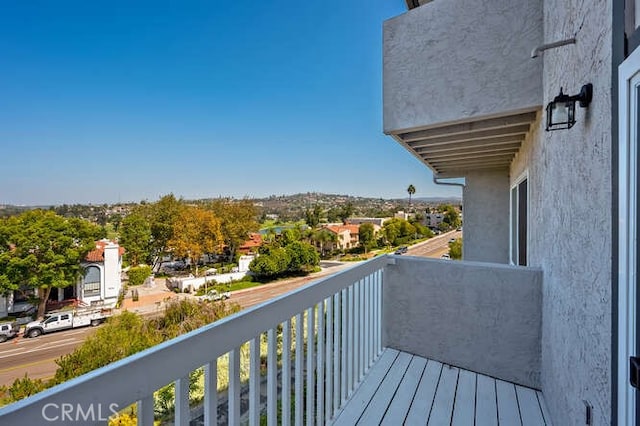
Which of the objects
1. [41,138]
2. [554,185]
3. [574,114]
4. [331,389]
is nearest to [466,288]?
[554,185]

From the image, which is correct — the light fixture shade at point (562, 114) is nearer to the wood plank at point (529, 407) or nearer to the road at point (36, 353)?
the wood plank at point (529, 407)

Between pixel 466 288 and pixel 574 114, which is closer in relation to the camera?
pixel 574 114

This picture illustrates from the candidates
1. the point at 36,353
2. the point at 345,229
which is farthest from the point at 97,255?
the point at 345,229

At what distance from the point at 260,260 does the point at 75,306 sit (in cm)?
1414

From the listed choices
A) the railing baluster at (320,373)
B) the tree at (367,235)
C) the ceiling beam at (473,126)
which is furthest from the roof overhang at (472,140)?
the tree at (367,235)

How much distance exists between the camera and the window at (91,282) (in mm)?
22141

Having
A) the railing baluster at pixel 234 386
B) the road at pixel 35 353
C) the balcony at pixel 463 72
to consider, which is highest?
the balcony at pixel 463 72

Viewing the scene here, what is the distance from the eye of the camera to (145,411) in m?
0.87

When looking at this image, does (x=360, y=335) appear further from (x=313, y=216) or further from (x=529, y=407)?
(x=313, y=216)

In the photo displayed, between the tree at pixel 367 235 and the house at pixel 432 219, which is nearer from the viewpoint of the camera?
the tree at pixel 367 235

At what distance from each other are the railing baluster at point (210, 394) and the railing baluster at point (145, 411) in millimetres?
234

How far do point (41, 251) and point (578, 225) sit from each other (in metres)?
25.4

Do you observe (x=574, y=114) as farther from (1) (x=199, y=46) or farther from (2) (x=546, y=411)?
(1) (x=199, y=46)

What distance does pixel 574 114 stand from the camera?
1633 millimetres
